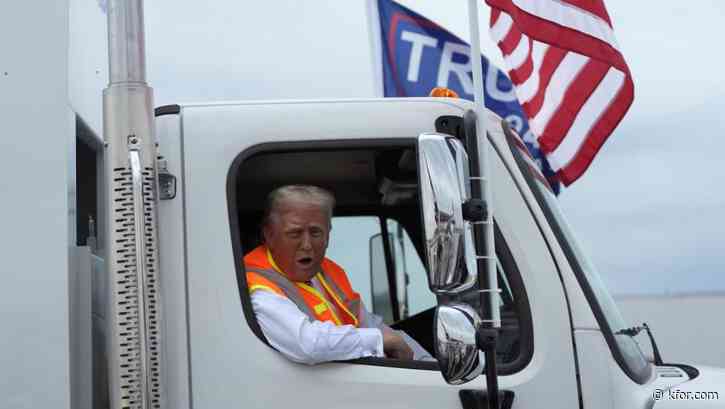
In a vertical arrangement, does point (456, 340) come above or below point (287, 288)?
below

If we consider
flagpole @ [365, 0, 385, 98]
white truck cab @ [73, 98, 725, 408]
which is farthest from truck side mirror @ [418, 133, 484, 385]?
flagpole @ [365, 0, 385, 98]

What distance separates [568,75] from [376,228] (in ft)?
3.38

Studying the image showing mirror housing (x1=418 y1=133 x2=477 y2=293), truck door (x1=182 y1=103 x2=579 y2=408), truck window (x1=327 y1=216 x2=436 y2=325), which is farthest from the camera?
truck window (x1=327 y1=216 x2=436 y2=325)

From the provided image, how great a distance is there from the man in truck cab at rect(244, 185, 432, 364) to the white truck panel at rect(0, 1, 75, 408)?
60cm

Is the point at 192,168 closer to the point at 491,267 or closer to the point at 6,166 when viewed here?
the point at 6,166

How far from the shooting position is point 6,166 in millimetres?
2598

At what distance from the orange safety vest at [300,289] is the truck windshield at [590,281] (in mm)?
736

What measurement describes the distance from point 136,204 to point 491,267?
3.10 ft

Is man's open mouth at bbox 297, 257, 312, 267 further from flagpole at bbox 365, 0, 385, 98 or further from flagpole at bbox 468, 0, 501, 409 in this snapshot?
flagpole at bbox 365, 0, 385, 98

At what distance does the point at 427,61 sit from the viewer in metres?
8.70

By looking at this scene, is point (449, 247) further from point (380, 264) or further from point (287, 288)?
point (380, 264)

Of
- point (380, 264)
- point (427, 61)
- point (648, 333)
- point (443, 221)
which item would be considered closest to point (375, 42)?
point (427, 61)

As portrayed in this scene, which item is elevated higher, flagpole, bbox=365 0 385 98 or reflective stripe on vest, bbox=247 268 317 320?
flagpole, bbox=365 0 385 98

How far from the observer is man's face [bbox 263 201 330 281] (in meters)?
3.31
